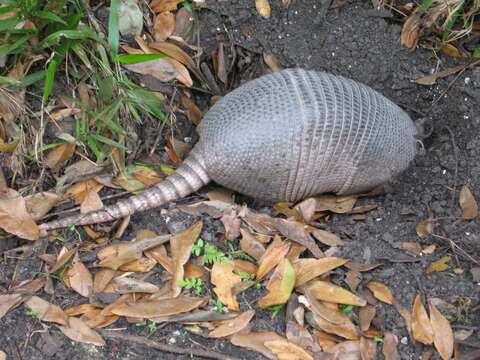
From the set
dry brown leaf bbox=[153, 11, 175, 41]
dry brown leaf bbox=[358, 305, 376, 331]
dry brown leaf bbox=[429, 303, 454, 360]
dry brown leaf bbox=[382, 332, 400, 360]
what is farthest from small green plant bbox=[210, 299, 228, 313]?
dry brown leaf bbox=[153, 11, 175, 41]

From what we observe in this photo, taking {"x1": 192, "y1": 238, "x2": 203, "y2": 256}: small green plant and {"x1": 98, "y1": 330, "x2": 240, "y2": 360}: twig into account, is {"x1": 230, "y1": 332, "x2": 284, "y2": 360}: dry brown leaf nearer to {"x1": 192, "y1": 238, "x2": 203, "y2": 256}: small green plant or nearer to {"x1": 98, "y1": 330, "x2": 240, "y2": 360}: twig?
{"x1": 98, "y1": 330, "x2": 240, "y2": 360}: twig

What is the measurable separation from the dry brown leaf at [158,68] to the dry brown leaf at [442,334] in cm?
211

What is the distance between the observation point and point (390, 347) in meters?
2.44

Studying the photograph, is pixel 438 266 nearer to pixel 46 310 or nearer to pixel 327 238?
pixel 327 238

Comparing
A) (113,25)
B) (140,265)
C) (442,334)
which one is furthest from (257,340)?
(113,25)

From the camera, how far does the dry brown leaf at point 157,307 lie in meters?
2.46

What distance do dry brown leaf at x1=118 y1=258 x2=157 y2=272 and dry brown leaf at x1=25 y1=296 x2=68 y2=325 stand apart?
362 mm

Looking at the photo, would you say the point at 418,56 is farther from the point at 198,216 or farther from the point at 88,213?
the point at 88,213

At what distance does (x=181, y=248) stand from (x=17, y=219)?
2.96ft

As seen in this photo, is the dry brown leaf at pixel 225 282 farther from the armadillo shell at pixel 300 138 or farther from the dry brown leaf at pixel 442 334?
the dry brown leaf at pixel 442 334

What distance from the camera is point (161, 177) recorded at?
3.29 metres

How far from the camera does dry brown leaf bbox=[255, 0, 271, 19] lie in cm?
361

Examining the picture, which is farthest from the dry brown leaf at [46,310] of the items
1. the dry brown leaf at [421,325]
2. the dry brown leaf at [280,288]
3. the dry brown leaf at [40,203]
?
the dry brown leaf at [421,325]

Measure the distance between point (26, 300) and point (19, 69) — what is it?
132cm
